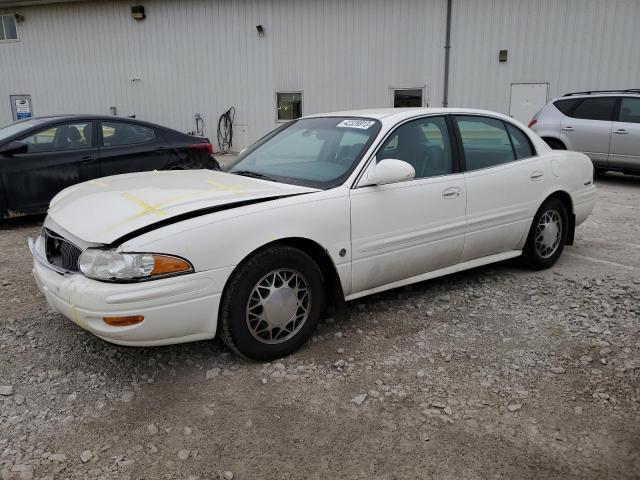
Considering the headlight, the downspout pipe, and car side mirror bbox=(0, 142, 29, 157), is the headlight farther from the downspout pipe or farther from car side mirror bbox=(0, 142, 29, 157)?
the downspout pipe

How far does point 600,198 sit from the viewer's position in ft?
28.2

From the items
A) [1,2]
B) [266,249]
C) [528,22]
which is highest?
[1,2]

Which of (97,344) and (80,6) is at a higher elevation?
(80,6)

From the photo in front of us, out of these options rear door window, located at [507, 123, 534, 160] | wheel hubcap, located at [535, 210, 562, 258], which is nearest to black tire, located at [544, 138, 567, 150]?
wheel hubcap, located at [535, 210, 562, 258]

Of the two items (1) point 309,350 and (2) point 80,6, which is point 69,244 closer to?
(1) point 309,350

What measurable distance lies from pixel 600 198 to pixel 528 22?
6609mm

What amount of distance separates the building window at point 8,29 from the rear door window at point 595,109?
15370 millimetres

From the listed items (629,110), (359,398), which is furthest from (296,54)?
(359,398)

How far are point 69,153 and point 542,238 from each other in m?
5.38

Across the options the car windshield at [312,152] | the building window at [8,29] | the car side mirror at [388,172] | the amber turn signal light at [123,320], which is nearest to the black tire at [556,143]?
the car windshield at [312,152]

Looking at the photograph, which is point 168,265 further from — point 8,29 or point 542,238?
point 8,29

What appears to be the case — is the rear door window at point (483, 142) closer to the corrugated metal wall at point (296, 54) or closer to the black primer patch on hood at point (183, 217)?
the black primer patch on hood at point (183, 217)

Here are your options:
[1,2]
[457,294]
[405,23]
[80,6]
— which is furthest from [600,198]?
[1,2]

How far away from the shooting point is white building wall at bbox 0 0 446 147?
14.2 meters
